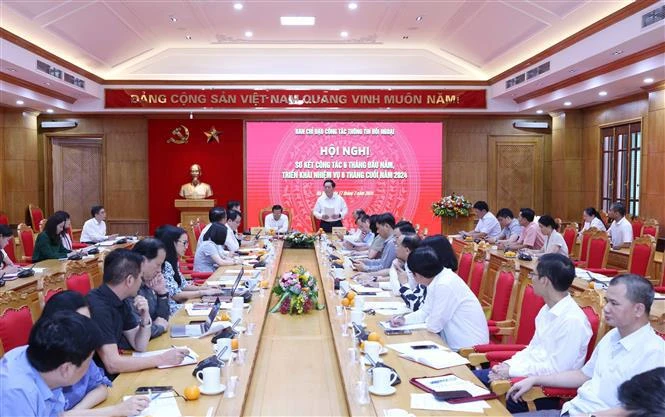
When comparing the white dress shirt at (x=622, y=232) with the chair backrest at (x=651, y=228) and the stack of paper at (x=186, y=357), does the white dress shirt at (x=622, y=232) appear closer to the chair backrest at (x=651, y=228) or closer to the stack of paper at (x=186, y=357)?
the chair backrest at (x=651, y=228)

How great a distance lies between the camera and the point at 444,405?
2154 millimetres

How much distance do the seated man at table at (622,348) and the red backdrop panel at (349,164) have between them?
31.0 ft

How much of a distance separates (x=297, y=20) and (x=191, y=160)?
361cm

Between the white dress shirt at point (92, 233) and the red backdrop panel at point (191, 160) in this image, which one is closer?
the white dress shirt at point (92, 233)

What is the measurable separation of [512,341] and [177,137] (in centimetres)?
923

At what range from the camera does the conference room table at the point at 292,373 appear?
7.15ft

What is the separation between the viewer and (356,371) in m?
2.49

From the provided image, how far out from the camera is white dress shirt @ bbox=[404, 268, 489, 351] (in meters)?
3.25

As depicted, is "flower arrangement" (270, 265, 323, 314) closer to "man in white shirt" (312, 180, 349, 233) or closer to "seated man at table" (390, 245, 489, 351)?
"seated man at table" (390, 245, 489, 351)

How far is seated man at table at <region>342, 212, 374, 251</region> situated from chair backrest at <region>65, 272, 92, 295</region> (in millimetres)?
3546

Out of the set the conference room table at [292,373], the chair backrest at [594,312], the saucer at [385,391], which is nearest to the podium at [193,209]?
the conference room table at [292,373]

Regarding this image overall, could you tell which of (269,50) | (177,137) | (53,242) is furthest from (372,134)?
(53,242)

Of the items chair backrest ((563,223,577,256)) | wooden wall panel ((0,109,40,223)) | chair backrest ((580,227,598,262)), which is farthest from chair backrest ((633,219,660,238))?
wooden wall panel ((0,109,40,223))

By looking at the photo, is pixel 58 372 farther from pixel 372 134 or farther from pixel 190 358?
pixel 372 134
